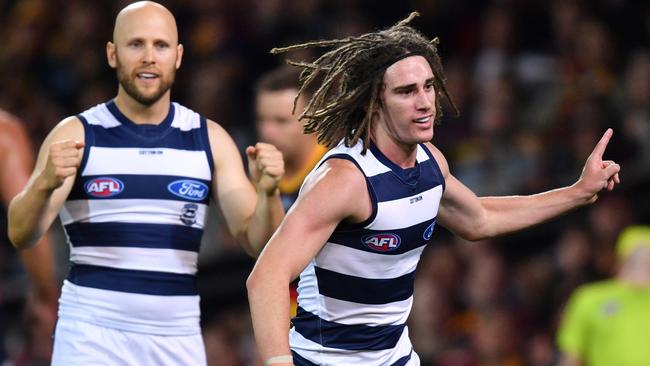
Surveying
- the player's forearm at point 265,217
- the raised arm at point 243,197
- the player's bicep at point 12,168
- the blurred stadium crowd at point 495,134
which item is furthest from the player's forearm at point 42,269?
the blurred stadium crowd at point 495,134

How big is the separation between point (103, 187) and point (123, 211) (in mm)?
124

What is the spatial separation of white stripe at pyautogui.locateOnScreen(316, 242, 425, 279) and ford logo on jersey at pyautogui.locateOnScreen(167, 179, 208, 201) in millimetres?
863

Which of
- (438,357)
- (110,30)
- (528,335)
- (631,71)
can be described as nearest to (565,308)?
(528,335)

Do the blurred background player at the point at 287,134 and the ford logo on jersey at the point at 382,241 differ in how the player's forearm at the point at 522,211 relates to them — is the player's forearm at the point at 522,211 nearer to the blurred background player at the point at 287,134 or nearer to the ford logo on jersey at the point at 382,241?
the ford logo on jersey at the point at 382,241

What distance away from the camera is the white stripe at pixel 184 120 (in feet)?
18.1

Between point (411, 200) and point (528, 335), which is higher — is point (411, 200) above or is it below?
above

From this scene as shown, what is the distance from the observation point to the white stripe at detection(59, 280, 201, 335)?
5301 millimetres

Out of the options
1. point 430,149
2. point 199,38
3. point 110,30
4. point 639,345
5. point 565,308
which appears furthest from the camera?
point 110,30

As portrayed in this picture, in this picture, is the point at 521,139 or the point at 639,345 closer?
the point at 639,345

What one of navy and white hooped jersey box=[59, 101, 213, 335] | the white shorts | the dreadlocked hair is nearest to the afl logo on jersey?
navy and white hooped jersey box=[59, 101, 213, 335]

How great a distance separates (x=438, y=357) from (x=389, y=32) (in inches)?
180

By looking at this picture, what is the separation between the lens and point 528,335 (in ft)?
29.5

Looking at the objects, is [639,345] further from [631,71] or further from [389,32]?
[389,32]

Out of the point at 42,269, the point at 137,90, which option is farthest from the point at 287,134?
the point at 42,269
